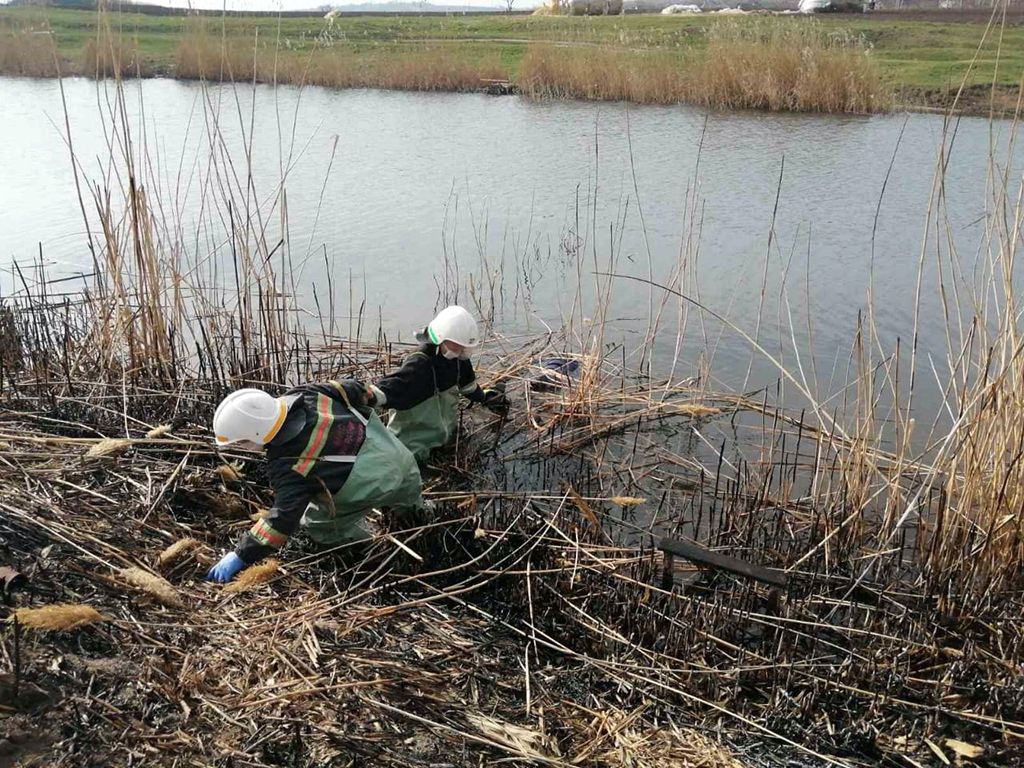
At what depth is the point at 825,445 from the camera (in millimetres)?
4809

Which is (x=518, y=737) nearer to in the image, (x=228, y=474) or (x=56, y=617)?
(x=56, y=617)

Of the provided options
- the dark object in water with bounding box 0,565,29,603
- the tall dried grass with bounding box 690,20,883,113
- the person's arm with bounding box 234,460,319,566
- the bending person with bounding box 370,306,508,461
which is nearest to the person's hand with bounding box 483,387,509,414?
the bending person with bounding box 370,306,508,461

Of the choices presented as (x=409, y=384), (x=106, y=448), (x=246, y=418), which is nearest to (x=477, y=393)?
(x=409, y=384)

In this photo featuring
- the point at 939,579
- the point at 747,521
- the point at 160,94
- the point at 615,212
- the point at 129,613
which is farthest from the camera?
the point at 160,94

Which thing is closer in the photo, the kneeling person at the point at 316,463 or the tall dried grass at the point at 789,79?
the kneeling person at the point at 316,463

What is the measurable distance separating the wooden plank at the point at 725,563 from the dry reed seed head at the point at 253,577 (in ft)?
4.65

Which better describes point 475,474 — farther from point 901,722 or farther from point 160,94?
point 160,94

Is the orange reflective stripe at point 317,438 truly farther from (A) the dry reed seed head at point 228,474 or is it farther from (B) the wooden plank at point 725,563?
(B) the wooden plank at point 725,563

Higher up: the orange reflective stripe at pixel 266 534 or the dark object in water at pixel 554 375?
the orange reflective stripe at pixel 266 534

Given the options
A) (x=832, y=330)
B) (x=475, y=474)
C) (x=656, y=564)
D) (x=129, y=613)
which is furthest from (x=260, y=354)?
(x=832, y=330)

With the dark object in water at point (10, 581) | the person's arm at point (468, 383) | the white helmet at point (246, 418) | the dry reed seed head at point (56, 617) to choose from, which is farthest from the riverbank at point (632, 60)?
the dry reed seed head at point (56, 617)

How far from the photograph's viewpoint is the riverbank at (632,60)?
14820 mm

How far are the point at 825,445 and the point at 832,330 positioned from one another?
84.8 inches

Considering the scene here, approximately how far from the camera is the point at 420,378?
4.21 metres
